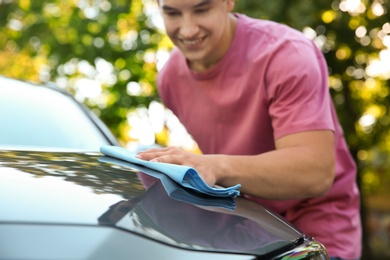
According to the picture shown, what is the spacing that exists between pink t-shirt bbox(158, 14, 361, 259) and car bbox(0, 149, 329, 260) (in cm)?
54

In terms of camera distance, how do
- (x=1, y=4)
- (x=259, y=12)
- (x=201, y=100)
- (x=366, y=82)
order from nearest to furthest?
(x=201, y=100), (x=259, y=12), (x=366, y=82), (x=1, y=4)

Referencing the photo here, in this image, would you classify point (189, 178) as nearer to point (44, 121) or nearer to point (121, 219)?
point (121, 219)

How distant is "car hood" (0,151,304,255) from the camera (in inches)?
75.6

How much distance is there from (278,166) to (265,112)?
0.33 m

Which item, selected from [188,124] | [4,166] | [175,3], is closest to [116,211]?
[4,166]

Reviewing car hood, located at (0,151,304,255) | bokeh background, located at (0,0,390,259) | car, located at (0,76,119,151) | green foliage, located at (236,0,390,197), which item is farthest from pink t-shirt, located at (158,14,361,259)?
bokeh background, located at (0,0,390,259)

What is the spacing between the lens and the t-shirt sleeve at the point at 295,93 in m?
2.84

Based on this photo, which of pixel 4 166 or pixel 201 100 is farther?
pixel 201 100

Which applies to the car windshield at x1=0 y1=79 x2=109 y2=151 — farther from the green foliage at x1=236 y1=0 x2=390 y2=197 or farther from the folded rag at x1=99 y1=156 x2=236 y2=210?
the green foliage at x1=236 y1=0 x2=390 y2=197

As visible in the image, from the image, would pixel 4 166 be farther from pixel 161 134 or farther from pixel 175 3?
pixel 161 134

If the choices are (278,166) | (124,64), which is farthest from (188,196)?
(124,64)

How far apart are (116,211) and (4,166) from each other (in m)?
0.37

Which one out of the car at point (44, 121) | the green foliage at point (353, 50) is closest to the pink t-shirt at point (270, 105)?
the car at point (44, 121)

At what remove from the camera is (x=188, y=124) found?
3.26 m
